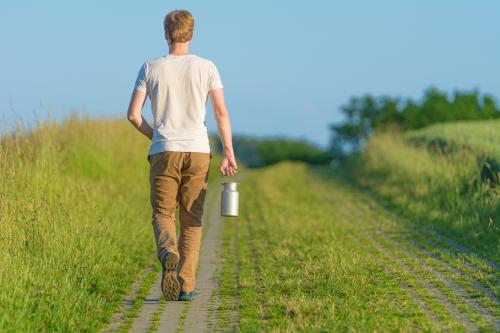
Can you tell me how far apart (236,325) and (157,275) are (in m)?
2.98

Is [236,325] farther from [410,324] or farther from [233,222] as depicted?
[233,222]

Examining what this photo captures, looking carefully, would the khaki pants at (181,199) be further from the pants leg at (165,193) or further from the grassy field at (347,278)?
the grassy field at (347,278)

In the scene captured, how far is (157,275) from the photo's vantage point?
9.72 meters

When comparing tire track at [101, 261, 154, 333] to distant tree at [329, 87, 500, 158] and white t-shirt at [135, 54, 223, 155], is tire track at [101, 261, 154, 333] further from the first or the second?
distant tree at [329, 87, 500, 158]

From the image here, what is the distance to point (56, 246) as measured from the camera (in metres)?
8.41

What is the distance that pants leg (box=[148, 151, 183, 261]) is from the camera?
7898 mm

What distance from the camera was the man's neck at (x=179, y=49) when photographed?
26.0 feet

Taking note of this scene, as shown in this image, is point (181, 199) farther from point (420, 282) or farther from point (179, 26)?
point (420, 282)

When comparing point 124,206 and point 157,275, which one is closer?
point 157,275

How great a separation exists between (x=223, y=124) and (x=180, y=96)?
0.43 meters

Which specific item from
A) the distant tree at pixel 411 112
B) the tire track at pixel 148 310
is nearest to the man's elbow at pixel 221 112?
the tire track at pixel 148 310

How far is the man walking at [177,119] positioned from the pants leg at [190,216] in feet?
0.04

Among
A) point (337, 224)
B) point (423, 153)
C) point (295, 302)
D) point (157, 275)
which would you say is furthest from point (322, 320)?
point (423, 153)

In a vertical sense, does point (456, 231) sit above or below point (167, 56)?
below
